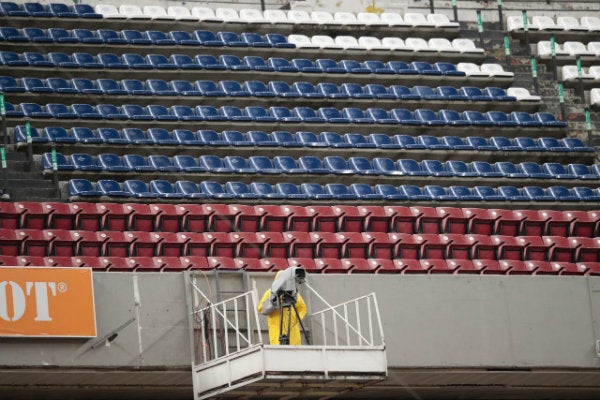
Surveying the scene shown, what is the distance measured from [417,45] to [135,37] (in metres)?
5.57

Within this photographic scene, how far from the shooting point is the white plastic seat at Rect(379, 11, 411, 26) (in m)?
25.8

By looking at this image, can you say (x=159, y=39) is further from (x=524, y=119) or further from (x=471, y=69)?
(x=524, y=119)

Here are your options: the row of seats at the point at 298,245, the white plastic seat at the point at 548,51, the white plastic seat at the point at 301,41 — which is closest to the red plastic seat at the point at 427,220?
the row of seats at the point at 298,245

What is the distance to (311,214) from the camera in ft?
63.8

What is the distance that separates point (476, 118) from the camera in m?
23.7

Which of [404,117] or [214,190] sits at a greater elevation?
[404,117]

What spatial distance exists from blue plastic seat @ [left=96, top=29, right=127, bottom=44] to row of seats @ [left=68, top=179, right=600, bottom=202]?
4009 mm

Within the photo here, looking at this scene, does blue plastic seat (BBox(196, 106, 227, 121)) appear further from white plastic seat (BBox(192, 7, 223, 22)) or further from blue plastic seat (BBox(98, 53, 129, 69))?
white plastic seat (BBox(192, 7, 223, 22))

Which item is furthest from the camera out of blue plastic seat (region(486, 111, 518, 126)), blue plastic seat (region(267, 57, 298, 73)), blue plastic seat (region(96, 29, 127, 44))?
blue plastic seat (region(486, 111, 518, 126))

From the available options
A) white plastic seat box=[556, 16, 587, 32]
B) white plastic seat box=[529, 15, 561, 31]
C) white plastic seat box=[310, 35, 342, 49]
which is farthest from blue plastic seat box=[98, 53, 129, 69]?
white plastic seat box=[556, 16, 587, 32]

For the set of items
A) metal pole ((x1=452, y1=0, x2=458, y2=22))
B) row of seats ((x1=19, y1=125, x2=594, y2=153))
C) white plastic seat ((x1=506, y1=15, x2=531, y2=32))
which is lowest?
row of seats ((x1=19, y1=125, x2=594, y2=153))

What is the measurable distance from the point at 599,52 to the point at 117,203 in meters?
11.5

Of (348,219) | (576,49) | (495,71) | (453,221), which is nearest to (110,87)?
(348,219)

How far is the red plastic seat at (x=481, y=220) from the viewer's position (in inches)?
794
